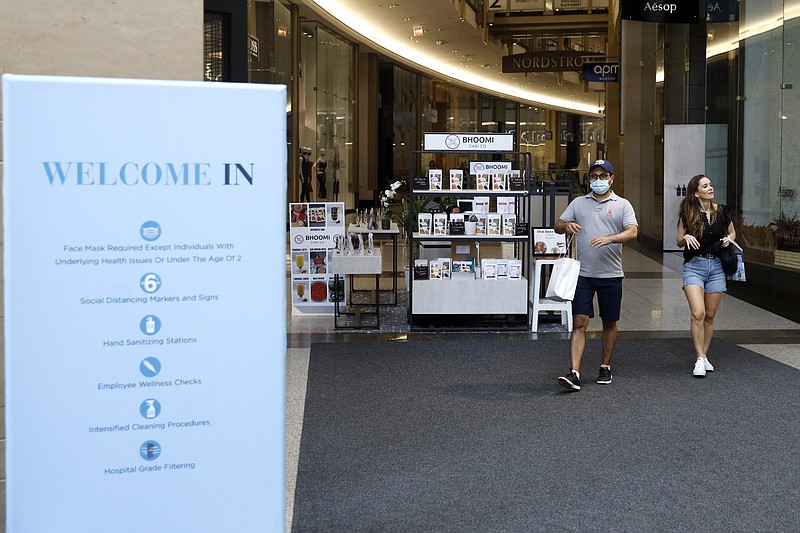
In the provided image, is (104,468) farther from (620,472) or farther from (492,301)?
(492,301)

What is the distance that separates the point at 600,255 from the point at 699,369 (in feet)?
3.73

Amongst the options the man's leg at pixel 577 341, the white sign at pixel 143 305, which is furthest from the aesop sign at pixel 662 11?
the white sign at pixel 143 305

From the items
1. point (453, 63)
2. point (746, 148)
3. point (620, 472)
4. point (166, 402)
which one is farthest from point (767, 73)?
point (453, 63)

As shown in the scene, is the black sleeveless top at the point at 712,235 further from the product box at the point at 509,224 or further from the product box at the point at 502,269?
the product box at the point at 502,269

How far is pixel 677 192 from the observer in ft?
57.1

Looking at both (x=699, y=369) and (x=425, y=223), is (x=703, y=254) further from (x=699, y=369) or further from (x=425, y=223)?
(x=425, y=223)

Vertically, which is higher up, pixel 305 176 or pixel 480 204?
pixel 305 176

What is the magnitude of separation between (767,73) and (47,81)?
11.0 metres

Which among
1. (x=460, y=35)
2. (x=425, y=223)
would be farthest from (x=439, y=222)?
(x=460, y=35)

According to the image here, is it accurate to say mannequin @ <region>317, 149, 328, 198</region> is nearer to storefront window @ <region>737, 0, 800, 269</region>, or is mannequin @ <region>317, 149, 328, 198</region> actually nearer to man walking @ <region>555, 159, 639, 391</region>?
storefront window @ <region>737, 0, 800, 269</region>

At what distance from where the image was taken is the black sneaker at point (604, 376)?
6812mm

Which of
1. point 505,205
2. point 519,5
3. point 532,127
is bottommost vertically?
point 505,205

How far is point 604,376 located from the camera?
22.4 ft

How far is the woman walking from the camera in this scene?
23.2 feet
